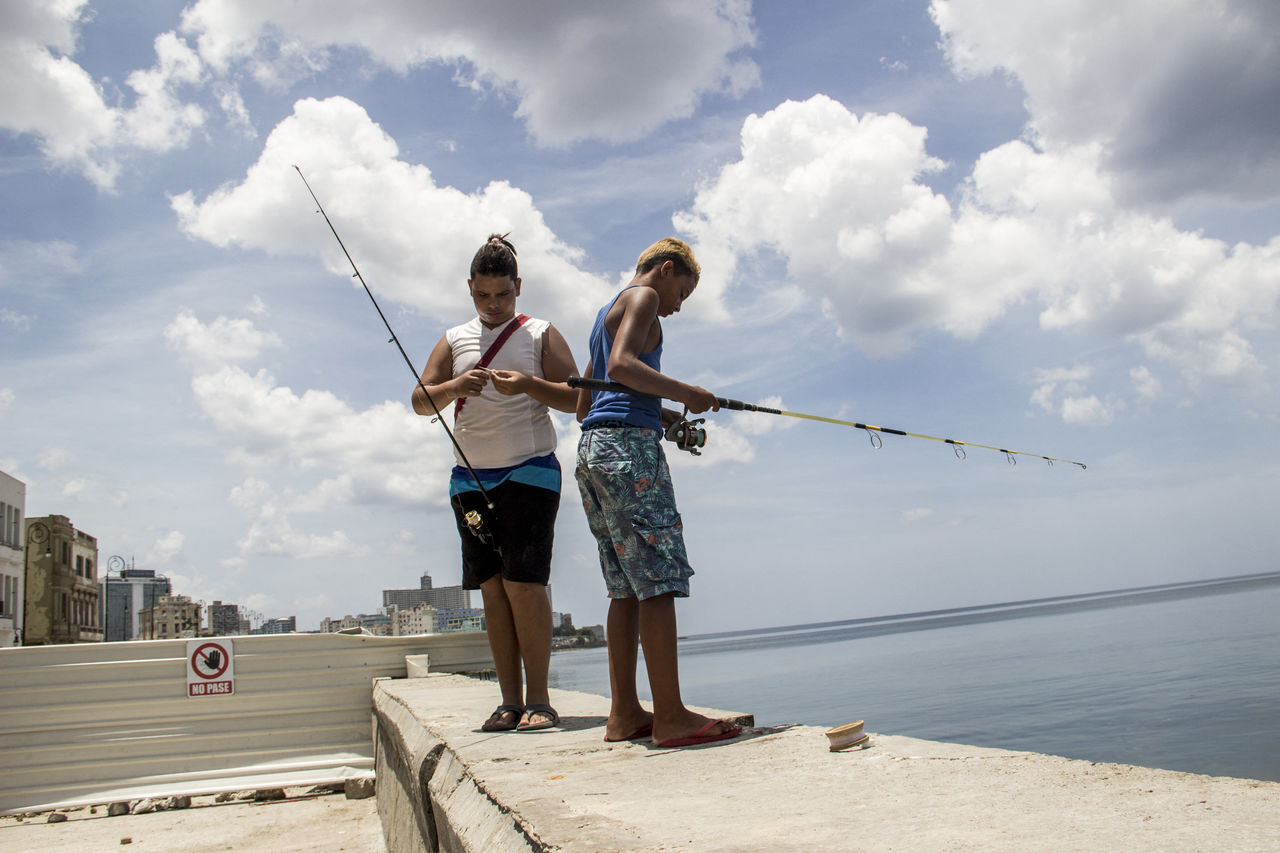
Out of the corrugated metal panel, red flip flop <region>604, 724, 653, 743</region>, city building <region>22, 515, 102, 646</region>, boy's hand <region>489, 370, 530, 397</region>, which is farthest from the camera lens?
city building <region>22, 515, 102, 646</region>

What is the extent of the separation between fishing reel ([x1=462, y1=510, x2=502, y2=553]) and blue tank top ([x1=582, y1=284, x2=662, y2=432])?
606mm

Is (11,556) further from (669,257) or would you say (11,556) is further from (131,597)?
(131,597)

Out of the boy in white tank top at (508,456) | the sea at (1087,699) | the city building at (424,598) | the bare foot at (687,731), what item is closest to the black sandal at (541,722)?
the boy in white tank top at (508,456)

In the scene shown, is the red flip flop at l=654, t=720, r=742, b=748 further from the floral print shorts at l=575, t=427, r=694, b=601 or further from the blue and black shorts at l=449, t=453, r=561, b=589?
the blue and black shorts at l=449, t=453, r=561, b=589

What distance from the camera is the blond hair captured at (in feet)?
A: 9.07

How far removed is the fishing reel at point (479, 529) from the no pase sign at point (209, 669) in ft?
9.77

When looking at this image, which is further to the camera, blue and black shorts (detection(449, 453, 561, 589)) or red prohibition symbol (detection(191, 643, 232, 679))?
red prohibition symbol (detection(191, 643, 232, 679))

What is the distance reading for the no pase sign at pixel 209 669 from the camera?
5.26 metres

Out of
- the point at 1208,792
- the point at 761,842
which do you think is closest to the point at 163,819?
the point at 761,842

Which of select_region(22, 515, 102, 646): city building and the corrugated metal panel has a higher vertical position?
select_region(22, 515, 102, 646): city building

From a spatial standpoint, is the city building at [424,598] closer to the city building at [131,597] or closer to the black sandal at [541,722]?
the city building at [131,597]

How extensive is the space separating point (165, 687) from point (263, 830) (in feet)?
5.03

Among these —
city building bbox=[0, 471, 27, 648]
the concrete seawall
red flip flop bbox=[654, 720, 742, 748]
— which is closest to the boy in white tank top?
the concrete seawall

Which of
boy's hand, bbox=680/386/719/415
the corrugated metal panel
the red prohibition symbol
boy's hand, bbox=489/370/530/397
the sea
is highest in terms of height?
boy's hand, bbox=489/370/530/397
